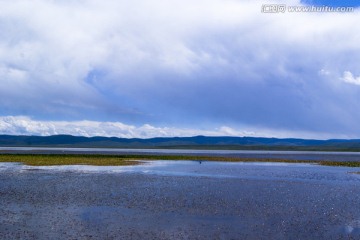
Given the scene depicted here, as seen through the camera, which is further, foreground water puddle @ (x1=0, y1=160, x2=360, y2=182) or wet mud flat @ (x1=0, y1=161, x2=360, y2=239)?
foreground water puddle @ (x1=0, y1=160, x2=360, y2=182)

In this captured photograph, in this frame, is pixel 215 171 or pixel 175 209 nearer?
pixel 175 209

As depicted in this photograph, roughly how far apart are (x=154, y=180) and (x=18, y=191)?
526 inches

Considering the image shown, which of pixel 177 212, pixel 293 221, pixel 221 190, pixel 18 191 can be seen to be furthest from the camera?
pixel 221 190

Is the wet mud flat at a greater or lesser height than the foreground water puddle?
lesser

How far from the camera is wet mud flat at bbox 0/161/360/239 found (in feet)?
63.4

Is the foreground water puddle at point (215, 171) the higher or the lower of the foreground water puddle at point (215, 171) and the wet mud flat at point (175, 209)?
the higher

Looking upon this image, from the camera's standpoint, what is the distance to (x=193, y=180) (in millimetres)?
41188

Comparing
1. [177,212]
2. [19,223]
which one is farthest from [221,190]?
[19,223]

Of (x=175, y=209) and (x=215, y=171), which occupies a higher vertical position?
(x=215, y=171)

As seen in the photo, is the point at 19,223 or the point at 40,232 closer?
the point at 40,232

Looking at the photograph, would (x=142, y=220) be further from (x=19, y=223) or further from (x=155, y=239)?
(x=19, y=223)

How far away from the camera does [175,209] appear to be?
25188mm

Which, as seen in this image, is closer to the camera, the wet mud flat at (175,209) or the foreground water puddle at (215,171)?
the wet mud flat at (175,209)

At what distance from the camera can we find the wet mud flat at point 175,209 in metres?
19.3
